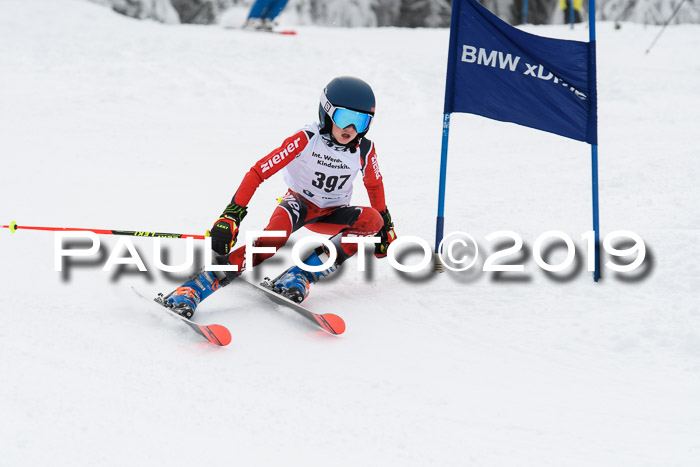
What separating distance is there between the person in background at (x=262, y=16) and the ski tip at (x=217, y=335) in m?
13.3

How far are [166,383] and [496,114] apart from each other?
2.97 meters

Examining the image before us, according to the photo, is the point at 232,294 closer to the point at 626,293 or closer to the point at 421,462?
the point at 421,462

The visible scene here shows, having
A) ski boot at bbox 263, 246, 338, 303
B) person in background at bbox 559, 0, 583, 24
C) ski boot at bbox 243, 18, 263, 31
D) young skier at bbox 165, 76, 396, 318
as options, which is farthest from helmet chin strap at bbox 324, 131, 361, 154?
person in background at bbox 559, 0, 583, 24

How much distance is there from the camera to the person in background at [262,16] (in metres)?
16.3

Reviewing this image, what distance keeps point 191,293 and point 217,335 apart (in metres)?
0.50

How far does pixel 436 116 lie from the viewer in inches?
428

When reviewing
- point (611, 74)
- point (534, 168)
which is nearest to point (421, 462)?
point (534, 168)

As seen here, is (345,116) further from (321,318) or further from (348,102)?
(321,318)

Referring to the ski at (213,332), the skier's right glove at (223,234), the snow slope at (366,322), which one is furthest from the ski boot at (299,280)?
the ski at (213,332)

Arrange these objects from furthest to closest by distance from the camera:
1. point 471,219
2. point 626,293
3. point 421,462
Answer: point 471,219 → point 626,293 → point 421,462

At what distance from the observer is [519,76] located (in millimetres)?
5035
